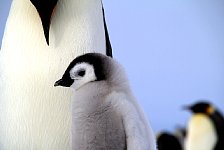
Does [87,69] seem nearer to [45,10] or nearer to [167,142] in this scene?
[45,10]

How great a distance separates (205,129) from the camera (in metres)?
4.38

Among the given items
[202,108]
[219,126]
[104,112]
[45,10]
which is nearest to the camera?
[104,112]

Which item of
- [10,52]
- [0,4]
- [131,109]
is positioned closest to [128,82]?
[131,109]

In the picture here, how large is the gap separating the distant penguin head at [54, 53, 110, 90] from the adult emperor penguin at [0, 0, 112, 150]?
177 millimetres

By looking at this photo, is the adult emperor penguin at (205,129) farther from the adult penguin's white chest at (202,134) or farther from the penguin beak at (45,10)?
the penguin beak at (45,10)

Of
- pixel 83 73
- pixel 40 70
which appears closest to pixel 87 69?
pixel 83 73

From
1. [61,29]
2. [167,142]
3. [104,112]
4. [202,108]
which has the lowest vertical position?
[167,142]

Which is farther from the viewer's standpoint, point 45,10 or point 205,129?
point 205,129

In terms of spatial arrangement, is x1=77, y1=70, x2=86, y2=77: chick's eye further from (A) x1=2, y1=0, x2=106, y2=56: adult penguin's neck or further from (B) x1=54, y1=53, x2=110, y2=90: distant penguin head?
(A) x1=2, y1=0, x2=106, y2=56: adult penguin's neck

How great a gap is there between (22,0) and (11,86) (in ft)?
0.70

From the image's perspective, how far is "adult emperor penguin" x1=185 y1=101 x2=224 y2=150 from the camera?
418 centimetres

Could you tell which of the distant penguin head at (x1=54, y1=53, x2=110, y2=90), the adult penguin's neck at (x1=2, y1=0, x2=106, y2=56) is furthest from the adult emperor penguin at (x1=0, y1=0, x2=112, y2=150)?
the distant penguin head at (x1=54, y1=53, x2=110, y2=90)

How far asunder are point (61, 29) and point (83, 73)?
9.0 inches

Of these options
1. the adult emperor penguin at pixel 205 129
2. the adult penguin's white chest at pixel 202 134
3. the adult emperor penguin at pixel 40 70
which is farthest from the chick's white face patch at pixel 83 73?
the adult penguin's white chest at pixel 202 134
